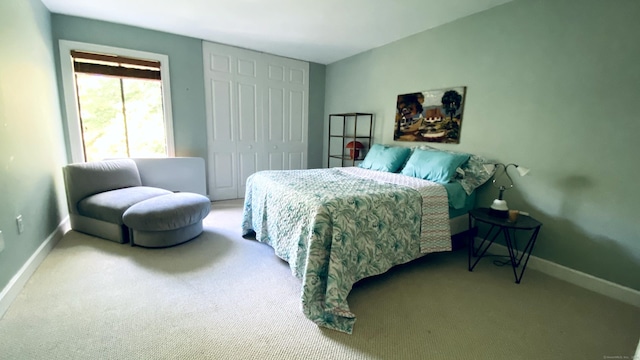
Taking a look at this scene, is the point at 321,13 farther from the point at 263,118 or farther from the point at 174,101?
the point at 174,101

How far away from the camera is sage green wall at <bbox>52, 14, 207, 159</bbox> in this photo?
315 cm

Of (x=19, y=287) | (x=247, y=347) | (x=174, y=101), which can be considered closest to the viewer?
(x=247, y=347)

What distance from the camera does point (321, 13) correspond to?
281 centimetres

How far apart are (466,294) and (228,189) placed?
3601 millimetres

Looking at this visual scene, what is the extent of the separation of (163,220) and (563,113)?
141 inches

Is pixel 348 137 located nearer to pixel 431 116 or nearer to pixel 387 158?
pixel 387 158

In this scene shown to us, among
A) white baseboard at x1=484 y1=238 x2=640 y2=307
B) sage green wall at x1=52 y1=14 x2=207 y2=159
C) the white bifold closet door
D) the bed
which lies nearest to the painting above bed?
the bed

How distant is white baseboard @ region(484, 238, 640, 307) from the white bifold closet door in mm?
3586

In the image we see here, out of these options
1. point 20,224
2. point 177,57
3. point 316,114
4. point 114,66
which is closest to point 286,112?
point 316,114

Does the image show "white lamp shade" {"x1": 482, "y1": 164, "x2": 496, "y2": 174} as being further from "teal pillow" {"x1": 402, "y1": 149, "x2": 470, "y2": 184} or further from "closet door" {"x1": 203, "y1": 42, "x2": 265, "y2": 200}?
"closet door" {"x1": 203, "y1": 42, "x2": 265, "y2": 200}

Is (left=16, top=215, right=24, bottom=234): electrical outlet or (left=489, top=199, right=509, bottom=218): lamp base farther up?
(left=489, top=199, right=509, bottom=218): lamp base

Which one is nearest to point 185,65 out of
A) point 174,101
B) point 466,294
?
point 174,101

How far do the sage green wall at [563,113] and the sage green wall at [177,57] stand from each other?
327cm

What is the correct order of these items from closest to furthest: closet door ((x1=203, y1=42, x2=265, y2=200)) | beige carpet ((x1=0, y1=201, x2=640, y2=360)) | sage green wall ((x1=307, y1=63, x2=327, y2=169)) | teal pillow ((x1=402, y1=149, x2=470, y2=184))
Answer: beige carpet ((x1=0, y1=201, x2=640, y2=360)) < teal pillow ((x1=402, y1=149, x2=470, y2=184)) < closet door ((x1=203, y1=42, x2=265, y2=200)) < sage green wall ((x1=307, y1=63, x2=327, y2=169))
